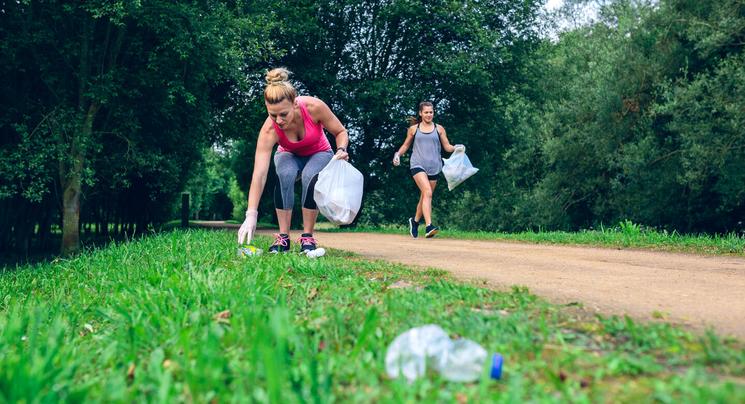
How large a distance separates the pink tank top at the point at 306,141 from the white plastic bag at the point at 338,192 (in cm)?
44

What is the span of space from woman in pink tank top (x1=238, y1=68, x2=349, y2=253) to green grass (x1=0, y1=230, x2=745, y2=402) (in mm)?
2301

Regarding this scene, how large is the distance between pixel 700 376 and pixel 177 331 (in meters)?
2.05

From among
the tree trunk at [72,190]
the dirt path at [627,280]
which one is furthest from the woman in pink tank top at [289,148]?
the tree trunk at [72,190]

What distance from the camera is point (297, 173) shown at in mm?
6422

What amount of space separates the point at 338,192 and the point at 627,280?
2.64m

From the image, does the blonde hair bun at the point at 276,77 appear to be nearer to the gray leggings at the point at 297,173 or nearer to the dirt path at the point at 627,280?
the gray leggings at the point at 297,173

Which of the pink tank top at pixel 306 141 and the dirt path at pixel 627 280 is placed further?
the pink tank top at pixel 306 141

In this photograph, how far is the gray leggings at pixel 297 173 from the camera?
20.5 feet

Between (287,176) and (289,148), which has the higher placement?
(289,148)

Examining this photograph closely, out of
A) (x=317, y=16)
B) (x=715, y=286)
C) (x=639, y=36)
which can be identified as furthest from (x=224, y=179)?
(x=715, y=286)

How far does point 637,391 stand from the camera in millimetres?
1788

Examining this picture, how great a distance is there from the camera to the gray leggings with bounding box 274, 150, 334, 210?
20.5 feet

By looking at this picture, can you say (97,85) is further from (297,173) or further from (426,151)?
(297,173)

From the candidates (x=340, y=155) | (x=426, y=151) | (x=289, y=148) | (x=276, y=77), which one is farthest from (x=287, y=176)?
(x=426, y=151)
